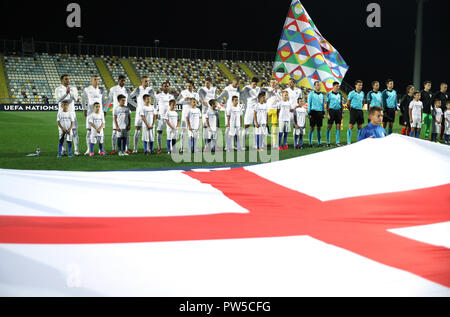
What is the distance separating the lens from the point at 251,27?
34812 mm

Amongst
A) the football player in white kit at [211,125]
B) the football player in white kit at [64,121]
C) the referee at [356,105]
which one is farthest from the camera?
the referee at [356,105]

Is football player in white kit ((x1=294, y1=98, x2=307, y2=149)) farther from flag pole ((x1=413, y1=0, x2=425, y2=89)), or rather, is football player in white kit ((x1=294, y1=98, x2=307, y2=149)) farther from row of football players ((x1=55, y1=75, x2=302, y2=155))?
flag pole ((x1=413, y1=0, x2=425, y2=89))

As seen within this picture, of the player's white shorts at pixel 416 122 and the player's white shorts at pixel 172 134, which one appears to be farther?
the player's white shorts at pixel 416 122

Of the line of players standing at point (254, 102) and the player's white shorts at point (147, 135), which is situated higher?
the line of players standing at point (254, 102)

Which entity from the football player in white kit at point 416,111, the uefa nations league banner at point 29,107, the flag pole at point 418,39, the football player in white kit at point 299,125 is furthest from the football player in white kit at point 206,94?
the uefa nations league banner at point 29,107

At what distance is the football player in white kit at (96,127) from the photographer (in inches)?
336

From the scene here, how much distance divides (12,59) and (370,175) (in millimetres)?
33530

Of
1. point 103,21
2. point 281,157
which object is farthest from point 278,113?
point 103,21

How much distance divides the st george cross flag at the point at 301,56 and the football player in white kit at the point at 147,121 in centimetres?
321

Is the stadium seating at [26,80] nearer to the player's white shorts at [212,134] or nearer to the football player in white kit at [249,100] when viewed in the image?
the football player in white kit at [249,100]

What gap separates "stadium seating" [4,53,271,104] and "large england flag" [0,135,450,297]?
2769 centimetres

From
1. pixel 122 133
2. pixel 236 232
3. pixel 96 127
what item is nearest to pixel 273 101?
pixel 122 133

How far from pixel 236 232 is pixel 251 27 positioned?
34515 mm
